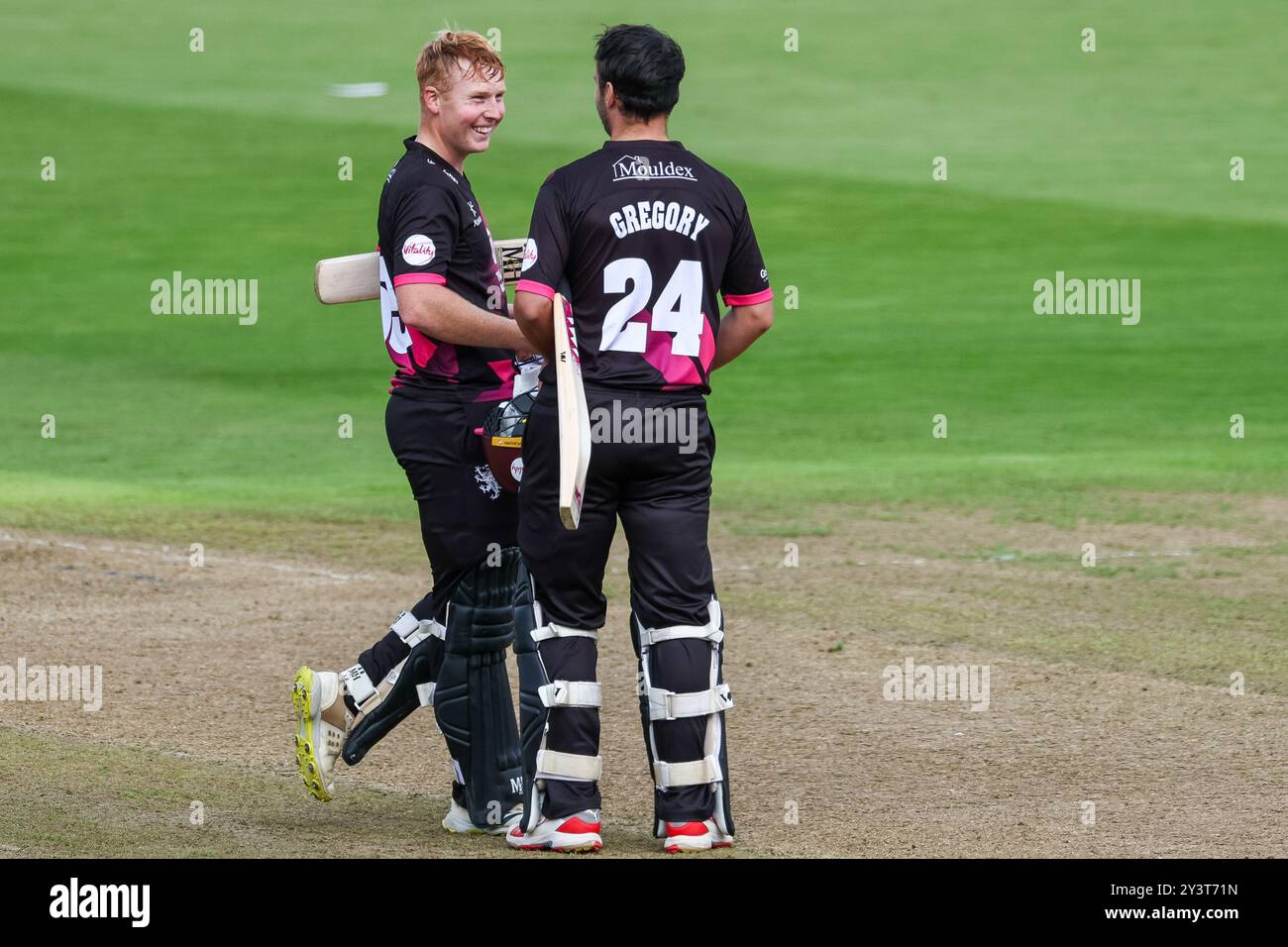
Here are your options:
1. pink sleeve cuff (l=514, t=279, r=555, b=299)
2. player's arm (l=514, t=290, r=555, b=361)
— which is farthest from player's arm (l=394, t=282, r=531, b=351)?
pink sleeve cuff (l=514, t=279, r=555, b=299)

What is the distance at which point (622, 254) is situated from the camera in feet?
19.5

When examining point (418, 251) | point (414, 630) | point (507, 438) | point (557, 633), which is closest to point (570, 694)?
point (557, 633)

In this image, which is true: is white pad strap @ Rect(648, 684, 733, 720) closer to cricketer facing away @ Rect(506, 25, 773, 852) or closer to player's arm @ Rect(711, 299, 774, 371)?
cricketer facing away @ Rect(506, 25, 773, 852)

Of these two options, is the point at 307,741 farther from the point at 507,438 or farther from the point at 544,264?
the point at 544,264

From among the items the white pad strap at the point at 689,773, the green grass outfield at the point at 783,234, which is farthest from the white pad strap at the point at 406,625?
the green grass outfield at the point at 783,234

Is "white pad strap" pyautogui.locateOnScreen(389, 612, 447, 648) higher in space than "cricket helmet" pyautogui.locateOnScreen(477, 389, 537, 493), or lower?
lower

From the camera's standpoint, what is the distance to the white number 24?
19.6 ft

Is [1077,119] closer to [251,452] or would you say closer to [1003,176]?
[1003,176]

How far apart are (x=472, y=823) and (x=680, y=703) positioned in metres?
0.92

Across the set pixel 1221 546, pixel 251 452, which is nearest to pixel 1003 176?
pixel 251 452

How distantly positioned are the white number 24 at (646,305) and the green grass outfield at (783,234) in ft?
23.5

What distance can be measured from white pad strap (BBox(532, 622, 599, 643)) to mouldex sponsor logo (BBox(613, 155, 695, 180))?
133 cm

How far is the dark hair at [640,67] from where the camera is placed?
5941 mm
